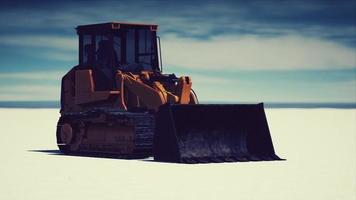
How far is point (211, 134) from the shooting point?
22.1 metres

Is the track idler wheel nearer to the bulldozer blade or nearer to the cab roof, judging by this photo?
the cab roof

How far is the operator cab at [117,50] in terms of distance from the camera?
24562 mm

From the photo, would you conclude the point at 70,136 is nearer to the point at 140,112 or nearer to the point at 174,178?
the point at 140,112

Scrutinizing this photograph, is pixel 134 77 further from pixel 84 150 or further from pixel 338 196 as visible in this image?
pixel 338 196

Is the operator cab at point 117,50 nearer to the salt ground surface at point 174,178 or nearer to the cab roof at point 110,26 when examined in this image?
the cab roof at point 110,26

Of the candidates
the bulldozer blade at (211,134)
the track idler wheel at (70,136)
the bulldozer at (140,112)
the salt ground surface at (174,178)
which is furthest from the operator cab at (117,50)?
the bulldozer blade at (211,134)

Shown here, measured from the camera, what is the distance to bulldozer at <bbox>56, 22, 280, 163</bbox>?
2156 cm

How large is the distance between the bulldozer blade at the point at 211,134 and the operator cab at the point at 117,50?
3.48m

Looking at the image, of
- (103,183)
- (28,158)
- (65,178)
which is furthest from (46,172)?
(28,158)

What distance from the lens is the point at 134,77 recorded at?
23984 mm

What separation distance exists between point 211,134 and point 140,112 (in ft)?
8.15

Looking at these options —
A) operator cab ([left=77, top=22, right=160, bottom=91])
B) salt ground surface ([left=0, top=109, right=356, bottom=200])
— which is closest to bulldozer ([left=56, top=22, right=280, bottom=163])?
operator cab ([left=77, top=22, right=160, bottom=91])

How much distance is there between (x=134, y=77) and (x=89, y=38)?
2390mm

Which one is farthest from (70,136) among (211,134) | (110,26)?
(211,134)
